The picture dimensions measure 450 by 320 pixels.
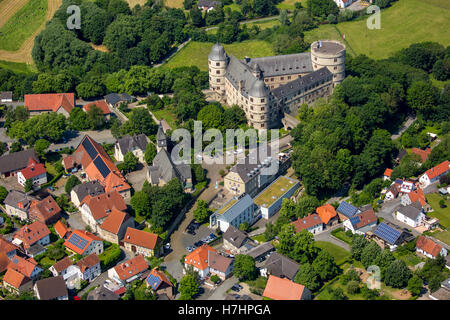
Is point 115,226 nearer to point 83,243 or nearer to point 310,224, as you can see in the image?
point 83,243

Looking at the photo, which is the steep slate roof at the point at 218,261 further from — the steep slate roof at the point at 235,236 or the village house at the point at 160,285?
the village house at the point at 160,285

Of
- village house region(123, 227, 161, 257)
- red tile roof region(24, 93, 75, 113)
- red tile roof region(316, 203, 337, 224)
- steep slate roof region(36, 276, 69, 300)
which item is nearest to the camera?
steep slate roof region(36, 276, 69, 300)

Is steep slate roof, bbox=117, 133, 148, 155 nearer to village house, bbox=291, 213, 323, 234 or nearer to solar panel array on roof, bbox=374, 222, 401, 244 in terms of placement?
village house, bbox=291, 213, 323, 234

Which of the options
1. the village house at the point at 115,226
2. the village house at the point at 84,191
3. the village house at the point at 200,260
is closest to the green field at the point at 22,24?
the village house at the point at 84,191

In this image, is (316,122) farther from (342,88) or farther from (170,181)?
(170,181)

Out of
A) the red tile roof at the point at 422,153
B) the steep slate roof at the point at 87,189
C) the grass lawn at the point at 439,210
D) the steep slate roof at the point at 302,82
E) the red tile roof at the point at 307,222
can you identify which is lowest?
the grass lawn at the point at 439,210

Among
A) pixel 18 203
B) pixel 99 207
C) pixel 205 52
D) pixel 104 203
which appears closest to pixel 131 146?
pixel 104 203

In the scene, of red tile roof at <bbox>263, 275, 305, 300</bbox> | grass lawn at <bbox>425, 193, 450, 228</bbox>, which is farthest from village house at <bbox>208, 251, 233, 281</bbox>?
grass lawn at <bbox>425, 193, 450, 228</bbox>
